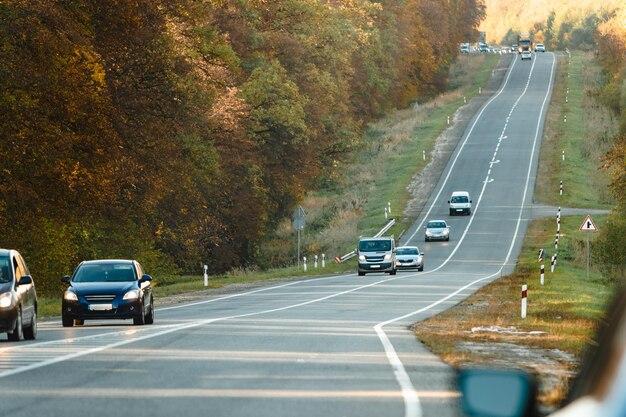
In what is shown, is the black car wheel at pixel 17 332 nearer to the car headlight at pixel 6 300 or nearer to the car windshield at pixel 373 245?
→ the car headlight at pixel 6 300

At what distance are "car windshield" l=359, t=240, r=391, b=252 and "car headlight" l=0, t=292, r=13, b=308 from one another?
3995 centimetres

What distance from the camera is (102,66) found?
4331 cm

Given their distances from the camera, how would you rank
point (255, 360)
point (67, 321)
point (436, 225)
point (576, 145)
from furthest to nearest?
point (576, 145)
point (436, 225)
point (67, 321)
point (255, 360)

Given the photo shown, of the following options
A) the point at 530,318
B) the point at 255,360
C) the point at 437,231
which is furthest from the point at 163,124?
the point at 437,231

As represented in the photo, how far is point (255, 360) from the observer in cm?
1959

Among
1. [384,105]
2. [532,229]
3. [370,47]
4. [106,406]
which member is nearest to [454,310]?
[106,406]

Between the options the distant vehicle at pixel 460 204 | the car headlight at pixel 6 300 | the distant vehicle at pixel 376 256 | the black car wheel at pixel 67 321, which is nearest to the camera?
the car headlight at pixel 6 300

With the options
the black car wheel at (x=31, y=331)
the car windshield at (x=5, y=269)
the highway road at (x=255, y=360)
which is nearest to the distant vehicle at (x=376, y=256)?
the highway road at (x=255, y=360)

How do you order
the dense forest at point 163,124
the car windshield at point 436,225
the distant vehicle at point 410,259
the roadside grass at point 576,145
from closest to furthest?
the dense forest at point 163,124, the distant vehicle at point 410,259, the car windshield at point 436,225, the roadside grass at point 576,145

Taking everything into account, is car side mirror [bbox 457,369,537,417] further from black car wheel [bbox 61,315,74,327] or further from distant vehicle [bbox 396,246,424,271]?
distant vehicle [bbox 396,246,424,271]

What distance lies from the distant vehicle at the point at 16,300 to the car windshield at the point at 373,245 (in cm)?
3759

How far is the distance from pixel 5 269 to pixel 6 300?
1.58m

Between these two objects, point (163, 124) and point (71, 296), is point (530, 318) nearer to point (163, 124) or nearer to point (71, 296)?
point (71, 296)

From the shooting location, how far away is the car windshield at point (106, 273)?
3081 cm
